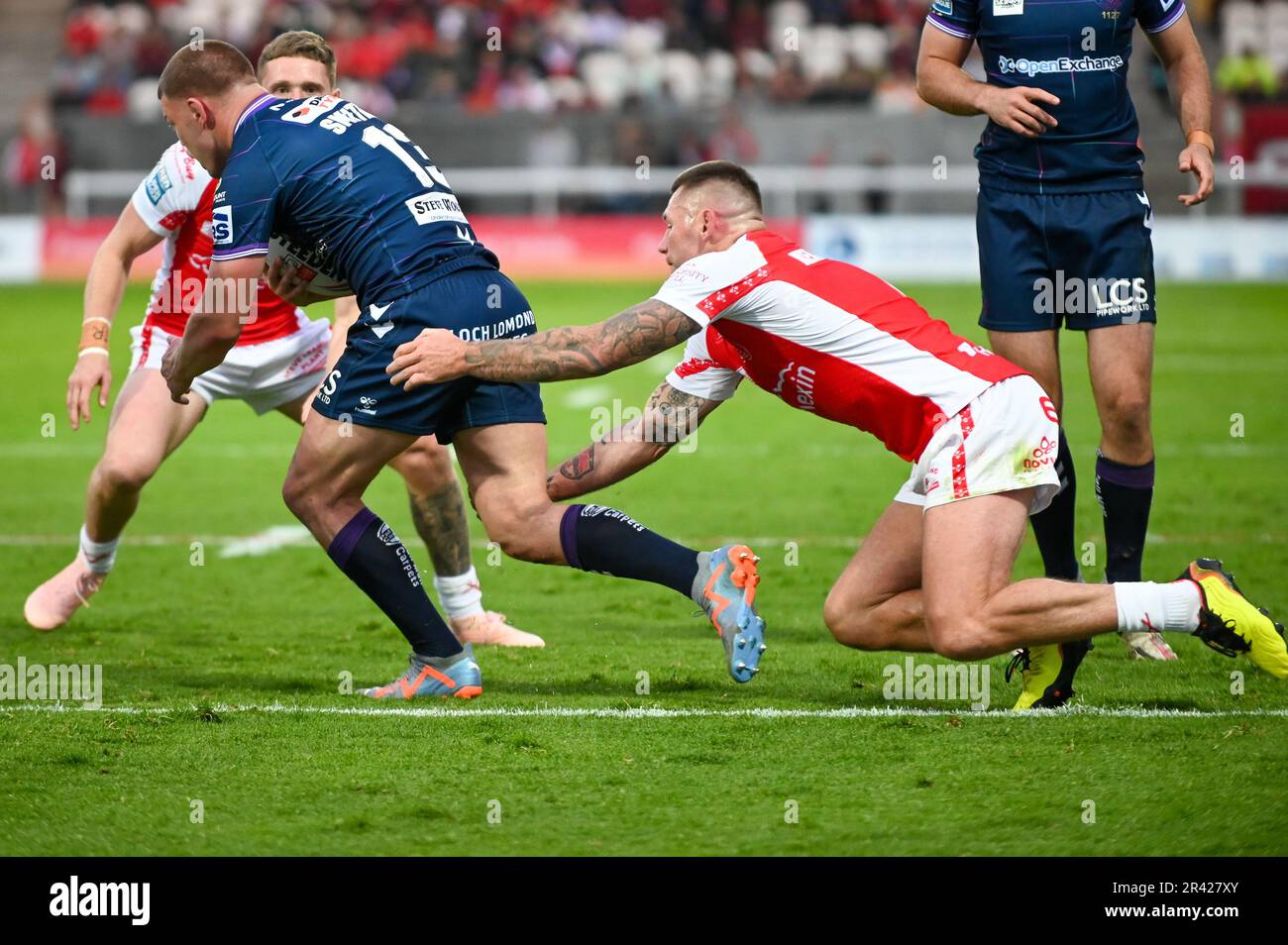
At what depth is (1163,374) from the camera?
1560 cm

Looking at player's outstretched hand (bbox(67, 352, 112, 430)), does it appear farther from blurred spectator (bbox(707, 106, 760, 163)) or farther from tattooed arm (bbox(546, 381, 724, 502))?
blurred spectator (bbox(707, 106, 760, 163))

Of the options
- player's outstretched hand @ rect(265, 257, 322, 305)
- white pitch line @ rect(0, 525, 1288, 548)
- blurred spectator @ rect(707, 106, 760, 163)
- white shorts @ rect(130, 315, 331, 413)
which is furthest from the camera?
blurred spectator @ rect(707, 106, 760, 163)

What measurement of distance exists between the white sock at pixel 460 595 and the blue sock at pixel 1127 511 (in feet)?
8.24

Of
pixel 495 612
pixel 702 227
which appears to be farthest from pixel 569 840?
pixel 495 612

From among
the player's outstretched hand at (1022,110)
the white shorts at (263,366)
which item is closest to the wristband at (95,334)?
the white shorts at (263,366)

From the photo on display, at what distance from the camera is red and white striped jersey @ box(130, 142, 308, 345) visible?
22.4ft

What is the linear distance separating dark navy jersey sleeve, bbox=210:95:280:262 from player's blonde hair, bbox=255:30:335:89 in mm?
1617

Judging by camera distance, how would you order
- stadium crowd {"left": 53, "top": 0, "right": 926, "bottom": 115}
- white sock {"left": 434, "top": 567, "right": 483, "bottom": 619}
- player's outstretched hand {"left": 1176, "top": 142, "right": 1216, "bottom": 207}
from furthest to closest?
stadium crowd {"left": 53, "top": 0, "right": 926, "bottom": 115} → white sock {"left": 434, "top": 567, "right": 483, "bottom": 619} → player's outstretched hand {"left": 1176, "top": 142, "right": 1216, "bottom": 207}

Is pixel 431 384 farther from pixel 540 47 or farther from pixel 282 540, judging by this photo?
pixel 540 47

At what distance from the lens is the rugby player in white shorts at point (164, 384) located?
268 inches

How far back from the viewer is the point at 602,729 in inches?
209

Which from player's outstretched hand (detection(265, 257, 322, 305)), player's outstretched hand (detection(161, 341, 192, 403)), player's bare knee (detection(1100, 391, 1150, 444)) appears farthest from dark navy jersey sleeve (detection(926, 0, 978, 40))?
player's outstretched hand (detection(161, 341, 192, 403))

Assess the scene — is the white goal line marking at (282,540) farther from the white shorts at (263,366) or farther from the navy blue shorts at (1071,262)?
the navy blue shorts at (1071,262)

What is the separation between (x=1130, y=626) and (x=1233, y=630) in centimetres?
31
